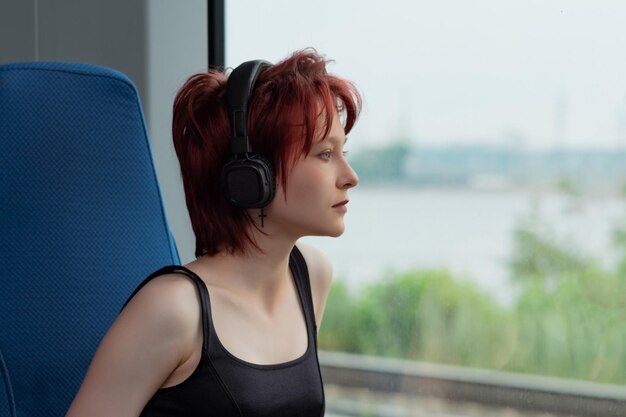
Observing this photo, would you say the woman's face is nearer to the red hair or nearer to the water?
the red hair

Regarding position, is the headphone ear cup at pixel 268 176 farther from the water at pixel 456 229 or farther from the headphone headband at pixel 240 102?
the water at pixel 456 229

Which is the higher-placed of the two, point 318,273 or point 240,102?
point 240,102

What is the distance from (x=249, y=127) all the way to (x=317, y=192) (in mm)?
120

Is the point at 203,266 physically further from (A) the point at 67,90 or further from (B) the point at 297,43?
(B) the point at 297,43

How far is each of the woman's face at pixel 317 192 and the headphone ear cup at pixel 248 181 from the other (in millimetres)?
41

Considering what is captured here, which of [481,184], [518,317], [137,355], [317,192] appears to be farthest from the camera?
[481,184]

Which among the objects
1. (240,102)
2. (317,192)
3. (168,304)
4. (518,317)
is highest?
A: (240,102)

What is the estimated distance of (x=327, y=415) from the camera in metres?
2.17

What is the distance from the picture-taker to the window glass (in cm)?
170

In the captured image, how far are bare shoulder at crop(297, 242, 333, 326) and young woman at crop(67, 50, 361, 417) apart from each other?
5.2 inches

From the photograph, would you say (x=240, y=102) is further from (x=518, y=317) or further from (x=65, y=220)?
(x=518, y=317)

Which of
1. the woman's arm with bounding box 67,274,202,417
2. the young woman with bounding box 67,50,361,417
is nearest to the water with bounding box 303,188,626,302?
the young woman with bounding box 67,50,361,417

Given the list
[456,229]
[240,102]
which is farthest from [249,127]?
[456,229]

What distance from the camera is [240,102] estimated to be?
109 cm
